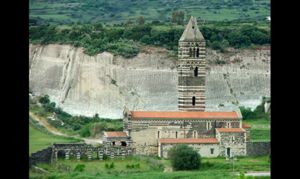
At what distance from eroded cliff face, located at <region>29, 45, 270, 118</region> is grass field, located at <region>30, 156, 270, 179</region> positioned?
20.6 feet

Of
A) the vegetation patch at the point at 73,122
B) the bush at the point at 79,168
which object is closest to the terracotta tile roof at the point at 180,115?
the vegetation patch at the point at 73,122

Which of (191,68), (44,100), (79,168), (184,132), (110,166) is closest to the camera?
(79,168)

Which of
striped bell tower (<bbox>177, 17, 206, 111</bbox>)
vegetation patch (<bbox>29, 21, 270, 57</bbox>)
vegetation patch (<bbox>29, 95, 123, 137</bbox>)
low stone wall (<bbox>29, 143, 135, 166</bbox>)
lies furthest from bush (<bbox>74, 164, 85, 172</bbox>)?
vegetation patch (<bbox>29, 21, 270, 57</bbox>)

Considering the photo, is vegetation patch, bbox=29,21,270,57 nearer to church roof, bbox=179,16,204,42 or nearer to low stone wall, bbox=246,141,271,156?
church roof, bbox=179,16,204,42

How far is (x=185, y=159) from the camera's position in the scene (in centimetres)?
1641

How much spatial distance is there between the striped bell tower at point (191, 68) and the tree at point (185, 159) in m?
2.90

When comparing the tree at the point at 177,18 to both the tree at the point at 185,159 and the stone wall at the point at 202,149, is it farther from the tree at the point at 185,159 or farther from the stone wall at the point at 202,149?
the tree at the point at 185,159

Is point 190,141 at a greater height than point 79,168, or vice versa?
point 190,141

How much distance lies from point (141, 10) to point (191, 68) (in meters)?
13.5

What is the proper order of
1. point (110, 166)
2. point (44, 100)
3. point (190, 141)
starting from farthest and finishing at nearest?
point (44, 100) < point (190, 141) < point (110, 166)

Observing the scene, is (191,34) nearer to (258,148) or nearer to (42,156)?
(258,148)

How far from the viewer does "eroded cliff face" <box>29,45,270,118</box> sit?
953 inches

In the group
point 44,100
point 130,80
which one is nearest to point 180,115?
point 44,100
